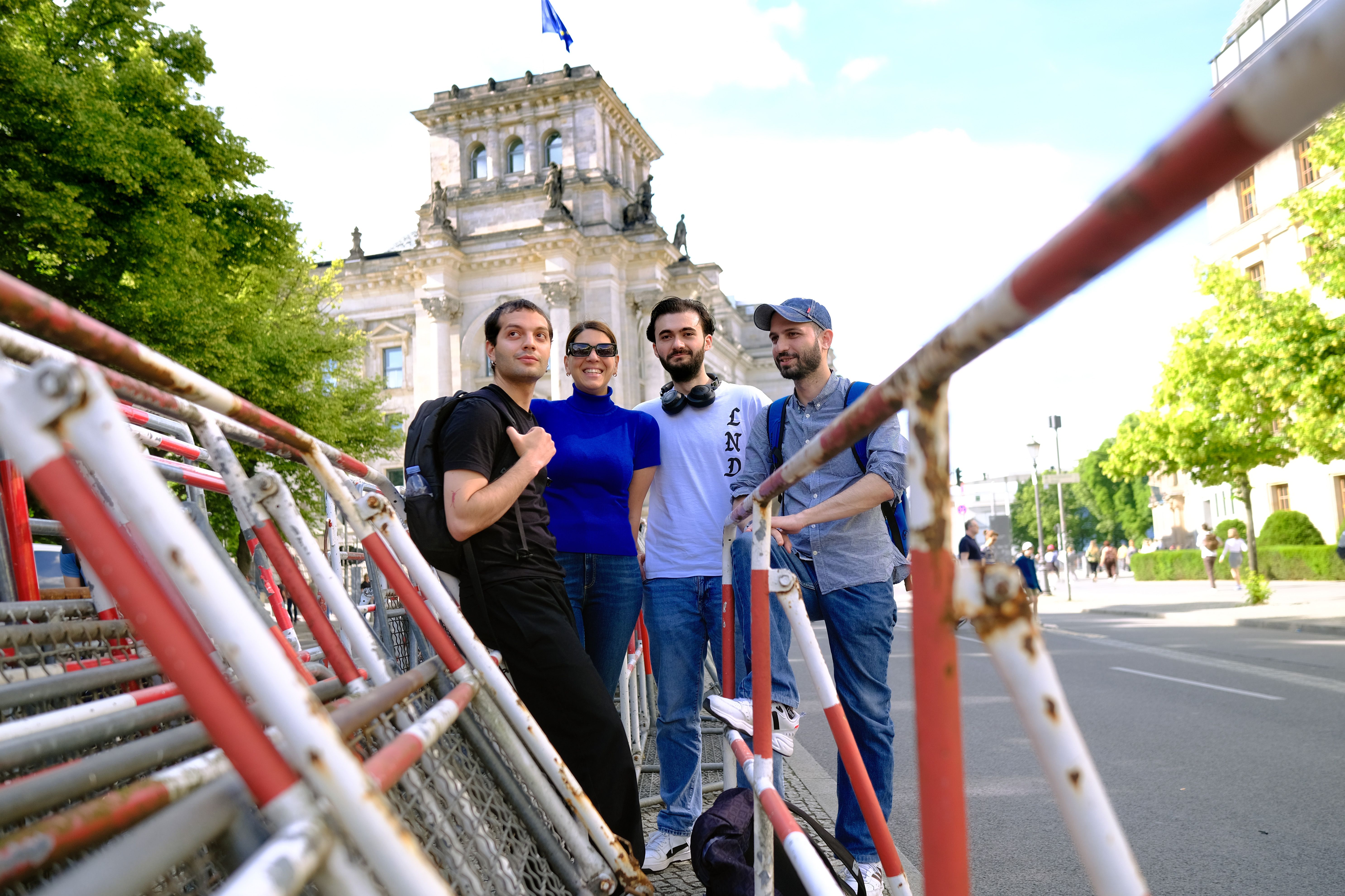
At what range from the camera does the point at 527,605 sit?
3043mm

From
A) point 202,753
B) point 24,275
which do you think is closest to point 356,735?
point 202,753

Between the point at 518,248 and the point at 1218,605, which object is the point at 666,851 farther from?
the point at 518,248

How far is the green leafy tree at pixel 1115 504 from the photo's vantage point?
91875 millimetres

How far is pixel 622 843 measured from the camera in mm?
2486

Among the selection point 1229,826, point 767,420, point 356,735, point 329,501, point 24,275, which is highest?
point 24,275

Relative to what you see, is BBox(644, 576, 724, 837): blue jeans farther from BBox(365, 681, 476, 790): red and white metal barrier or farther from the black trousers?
BBox(365, 681, 476, 790): red and white metal barrier

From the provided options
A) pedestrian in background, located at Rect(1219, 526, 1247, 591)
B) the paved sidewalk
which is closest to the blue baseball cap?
the paved sidewalk

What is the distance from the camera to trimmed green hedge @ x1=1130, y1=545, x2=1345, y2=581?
28.1m

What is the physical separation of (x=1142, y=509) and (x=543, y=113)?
65799 mm

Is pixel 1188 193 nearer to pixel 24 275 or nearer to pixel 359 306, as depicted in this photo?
pixel 24 275

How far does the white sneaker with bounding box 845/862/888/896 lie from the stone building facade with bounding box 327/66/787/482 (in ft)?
145

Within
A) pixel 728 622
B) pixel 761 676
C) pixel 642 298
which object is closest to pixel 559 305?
pixel 642 298

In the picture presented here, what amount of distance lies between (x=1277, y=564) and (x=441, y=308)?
3624 centimetres

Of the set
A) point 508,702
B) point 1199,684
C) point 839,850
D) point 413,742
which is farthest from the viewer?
point 1199,684
